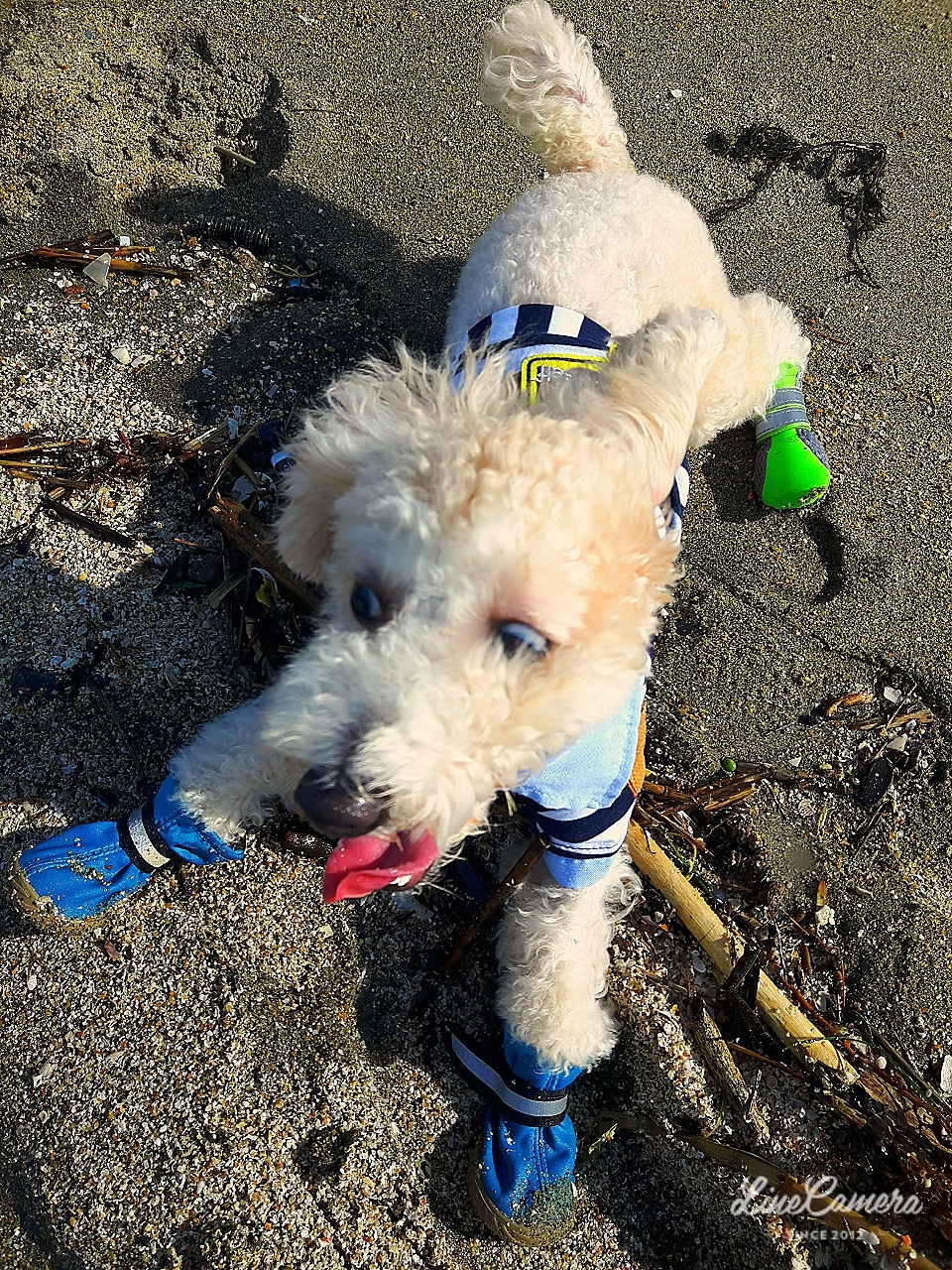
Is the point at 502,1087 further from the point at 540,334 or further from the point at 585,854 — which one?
the point at 540,334

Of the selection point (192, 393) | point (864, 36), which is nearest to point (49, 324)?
point (192, 393)

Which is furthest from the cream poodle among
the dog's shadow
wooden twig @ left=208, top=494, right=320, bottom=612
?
the dog's shadow

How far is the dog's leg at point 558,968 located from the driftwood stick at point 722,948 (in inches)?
6.5

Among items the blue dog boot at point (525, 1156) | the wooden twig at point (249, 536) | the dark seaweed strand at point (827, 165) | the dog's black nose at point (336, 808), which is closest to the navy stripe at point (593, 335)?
the wooden twig at point (249, 536)

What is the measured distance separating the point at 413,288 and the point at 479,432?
6.61 feet

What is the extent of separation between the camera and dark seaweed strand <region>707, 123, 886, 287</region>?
349 cm

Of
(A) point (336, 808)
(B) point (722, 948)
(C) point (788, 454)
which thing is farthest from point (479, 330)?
(B) point (722, 948)

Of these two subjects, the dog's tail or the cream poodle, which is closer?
the cream poodle

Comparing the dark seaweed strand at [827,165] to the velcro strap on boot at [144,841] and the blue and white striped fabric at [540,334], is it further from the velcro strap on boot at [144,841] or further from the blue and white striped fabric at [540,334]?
the velcro strap on boot at [144,841]

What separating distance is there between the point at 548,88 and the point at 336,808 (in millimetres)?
2830

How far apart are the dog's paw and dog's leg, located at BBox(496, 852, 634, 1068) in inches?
48.9

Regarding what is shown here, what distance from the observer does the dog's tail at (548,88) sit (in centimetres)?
283

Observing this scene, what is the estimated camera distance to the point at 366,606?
5.09 feet

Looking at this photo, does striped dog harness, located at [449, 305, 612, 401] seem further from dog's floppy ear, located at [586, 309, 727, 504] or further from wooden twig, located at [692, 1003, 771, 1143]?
wooden twig, located at [692, 1003, 771, 1143]
